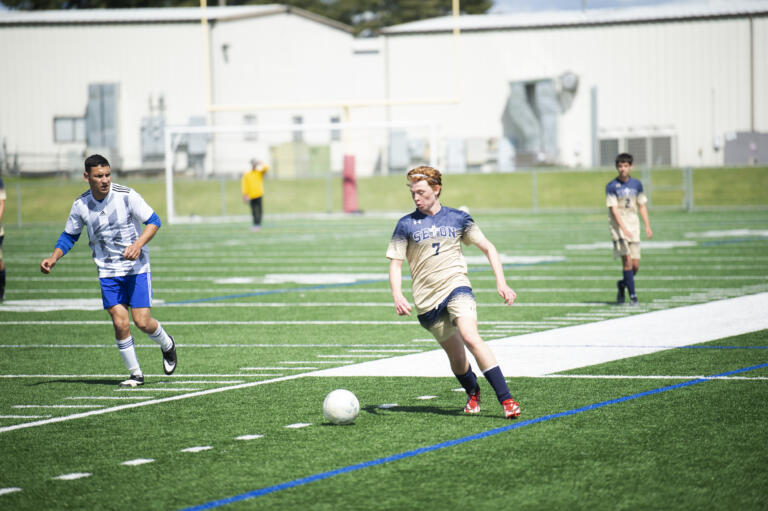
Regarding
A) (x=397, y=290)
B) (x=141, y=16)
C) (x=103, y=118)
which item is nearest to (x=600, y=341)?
(x=397, y=290)

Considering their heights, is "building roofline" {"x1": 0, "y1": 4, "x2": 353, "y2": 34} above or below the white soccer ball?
above

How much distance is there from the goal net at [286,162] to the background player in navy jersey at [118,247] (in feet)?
93.8

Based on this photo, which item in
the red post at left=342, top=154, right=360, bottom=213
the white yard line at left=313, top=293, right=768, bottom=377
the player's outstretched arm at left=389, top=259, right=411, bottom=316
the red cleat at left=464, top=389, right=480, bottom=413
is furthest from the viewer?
the red post at left=342, top=154, right=360, bottom=213

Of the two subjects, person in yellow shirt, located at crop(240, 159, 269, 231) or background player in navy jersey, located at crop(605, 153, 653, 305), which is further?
person in yellow shirt, located at crop(240, 159, 269, 231)

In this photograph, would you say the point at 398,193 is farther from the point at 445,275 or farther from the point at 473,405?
the point at 445,275

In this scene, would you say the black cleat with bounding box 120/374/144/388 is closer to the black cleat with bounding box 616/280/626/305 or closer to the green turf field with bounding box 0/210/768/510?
the green turf field with bounding box 0/210/768/510

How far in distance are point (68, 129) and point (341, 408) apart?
46841 millimetres

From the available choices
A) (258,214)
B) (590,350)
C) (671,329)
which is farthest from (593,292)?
(258,214)

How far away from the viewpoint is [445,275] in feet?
23.2

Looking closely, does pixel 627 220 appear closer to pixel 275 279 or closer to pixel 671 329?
pixel 671 329

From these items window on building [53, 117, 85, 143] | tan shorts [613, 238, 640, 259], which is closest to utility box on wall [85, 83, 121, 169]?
window on building [53, 117, 85, 143]

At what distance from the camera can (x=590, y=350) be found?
9.83m

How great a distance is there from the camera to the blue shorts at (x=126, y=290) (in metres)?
8.56

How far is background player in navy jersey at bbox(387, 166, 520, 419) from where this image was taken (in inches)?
A: 274
